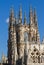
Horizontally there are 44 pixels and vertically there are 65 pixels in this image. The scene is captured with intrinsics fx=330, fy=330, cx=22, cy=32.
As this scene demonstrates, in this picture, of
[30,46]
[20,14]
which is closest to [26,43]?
[30,46]

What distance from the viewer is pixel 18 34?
→ 3393 inches

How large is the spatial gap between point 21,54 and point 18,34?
567 cm

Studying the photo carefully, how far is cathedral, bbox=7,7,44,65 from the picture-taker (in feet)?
267

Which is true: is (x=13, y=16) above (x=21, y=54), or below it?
above

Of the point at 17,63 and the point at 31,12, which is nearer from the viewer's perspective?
the point at 17,63

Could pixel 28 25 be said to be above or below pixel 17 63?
above

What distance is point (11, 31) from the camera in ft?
283

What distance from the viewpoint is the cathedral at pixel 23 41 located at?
81.5 metres

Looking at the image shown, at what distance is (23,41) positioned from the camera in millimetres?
84688

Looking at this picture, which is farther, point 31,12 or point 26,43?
point 31,12

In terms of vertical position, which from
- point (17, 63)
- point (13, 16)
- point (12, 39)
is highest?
point (13, 16)

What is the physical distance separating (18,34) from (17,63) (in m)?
8.51

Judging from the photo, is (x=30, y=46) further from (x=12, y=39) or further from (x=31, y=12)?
(x=31, y=12)

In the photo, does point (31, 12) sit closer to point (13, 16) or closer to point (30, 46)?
point (13, 16)
